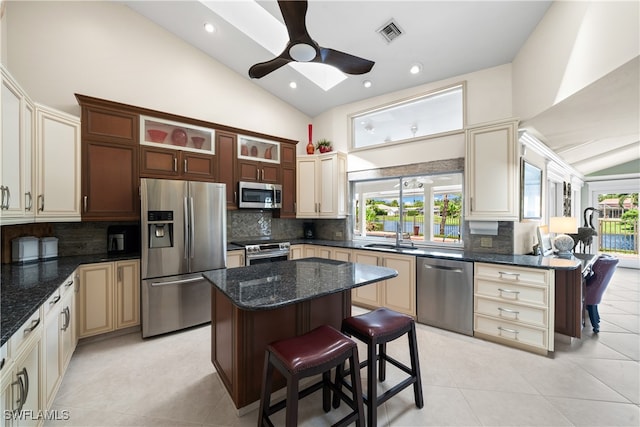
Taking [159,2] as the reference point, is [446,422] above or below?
below

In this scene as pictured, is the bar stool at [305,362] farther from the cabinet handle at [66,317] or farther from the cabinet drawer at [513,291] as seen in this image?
the cabinet drawer at [513,291]

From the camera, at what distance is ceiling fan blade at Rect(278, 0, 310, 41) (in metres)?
1.54

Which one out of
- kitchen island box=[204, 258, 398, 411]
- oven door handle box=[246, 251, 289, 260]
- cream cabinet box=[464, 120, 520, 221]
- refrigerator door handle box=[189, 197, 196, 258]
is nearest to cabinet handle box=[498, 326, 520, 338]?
cream cabinet box=[464, 120, 520, 221]

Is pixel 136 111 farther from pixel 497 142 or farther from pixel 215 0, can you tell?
pixel 497 142

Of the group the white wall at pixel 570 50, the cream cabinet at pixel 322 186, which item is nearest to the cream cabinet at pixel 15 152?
the cream cabinet at pixel 322 186

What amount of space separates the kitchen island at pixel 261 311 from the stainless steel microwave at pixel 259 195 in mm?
1830

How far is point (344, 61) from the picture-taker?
7.11 ft

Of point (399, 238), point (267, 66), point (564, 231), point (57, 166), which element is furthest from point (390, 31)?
point (57, 166)

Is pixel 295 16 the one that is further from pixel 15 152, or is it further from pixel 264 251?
pixel 264 251

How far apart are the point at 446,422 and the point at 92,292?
331cm

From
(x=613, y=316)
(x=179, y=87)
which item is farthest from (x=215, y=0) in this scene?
(x=613, y=316)

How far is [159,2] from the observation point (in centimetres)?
305

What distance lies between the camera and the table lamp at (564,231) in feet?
10.3

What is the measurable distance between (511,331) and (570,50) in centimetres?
258
